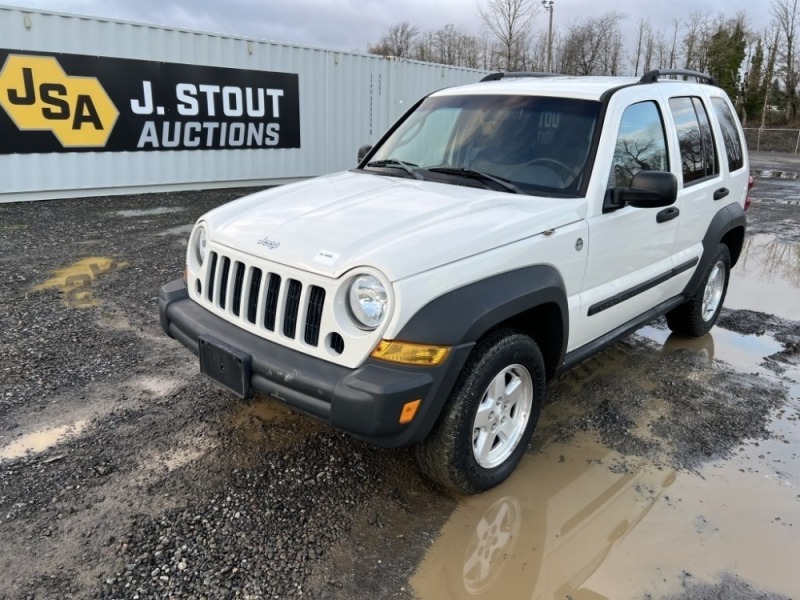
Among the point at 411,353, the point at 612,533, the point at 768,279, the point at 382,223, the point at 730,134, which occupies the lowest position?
the point at 612,533

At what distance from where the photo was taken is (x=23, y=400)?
372 cm

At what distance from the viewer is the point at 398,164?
3973mm

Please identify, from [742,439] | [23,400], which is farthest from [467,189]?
[23,400]

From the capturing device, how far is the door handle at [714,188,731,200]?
178 inches

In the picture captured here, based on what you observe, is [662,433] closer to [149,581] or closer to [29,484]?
[149,581]

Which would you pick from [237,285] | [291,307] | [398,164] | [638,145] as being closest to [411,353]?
[291,307]

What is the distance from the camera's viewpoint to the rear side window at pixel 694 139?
4.13 meters

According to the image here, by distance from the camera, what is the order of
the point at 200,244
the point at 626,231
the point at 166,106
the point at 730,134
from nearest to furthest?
the point at 200,244 → the point at 626,231 → the point at 730,134 → the point at 166,106

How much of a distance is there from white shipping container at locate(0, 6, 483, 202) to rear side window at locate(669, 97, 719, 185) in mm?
9373

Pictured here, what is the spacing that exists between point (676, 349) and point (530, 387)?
2.42 metres

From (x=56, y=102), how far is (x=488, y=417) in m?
9.90

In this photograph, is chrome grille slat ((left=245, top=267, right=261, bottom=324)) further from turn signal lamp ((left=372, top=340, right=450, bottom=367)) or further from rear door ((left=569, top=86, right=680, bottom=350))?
rear door ((left=569, top=86, right=680, bottom=350))

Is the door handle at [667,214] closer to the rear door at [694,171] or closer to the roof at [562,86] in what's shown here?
the rear door at [694,171]

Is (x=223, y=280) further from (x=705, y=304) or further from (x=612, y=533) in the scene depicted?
(x=705, y=304)
